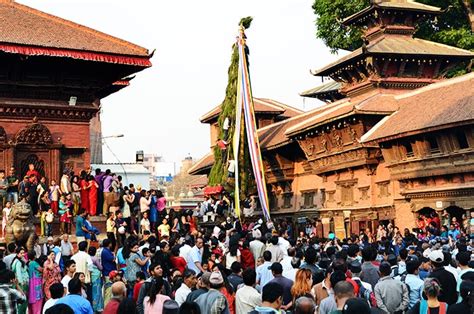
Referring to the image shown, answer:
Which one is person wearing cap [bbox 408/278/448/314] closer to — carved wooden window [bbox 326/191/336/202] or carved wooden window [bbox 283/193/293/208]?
carved wooden window [bbox 326/191/336/202]

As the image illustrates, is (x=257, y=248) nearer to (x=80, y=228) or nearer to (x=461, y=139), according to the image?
(x=80, y=228)

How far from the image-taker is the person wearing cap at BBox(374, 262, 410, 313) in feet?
32.1

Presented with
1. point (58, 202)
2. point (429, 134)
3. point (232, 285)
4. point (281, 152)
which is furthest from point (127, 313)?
point (281, 152)

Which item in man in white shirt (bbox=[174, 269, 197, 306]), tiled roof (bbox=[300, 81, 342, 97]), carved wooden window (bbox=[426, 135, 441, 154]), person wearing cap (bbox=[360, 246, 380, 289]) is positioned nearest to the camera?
man in white shirt (bbox=[174, 269, 197, 306])

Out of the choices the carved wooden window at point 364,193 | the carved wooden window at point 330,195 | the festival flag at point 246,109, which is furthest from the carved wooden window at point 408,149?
the festival flag at point 246,109

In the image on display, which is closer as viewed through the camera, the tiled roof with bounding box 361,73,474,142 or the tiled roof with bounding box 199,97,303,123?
the tiled roof with bounding box 361,73,474,142

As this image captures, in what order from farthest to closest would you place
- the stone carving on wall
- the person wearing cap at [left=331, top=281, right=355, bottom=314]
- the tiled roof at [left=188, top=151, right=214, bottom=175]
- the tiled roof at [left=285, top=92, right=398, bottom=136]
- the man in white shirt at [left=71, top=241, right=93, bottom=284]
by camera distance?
the tiled roof at [left=188, top=151, right=214, bottom=175] < the tiled roof at [left=285, top=92, right=398, bottom=136] < the stone carving on wall < the man in white shirt at [left=71, top=241, right=93, bottom=284] < the person wearing cap at [left=331, top=281, right=355, bottom=314]

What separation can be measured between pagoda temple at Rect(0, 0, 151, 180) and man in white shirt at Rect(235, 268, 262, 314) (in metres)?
15.5

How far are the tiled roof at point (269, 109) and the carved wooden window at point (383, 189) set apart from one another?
16105 millimetres

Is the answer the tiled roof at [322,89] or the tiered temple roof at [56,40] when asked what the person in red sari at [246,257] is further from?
the tiled roof at [322,89]

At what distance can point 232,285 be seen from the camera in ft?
35.0

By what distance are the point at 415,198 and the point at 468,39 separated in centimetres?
1443

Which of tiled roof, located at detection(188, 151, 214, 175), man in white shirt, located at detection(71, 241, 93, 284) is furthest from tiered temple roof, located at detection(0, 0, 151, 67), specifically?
tiled roof, located at detection(188, 151, 214, 175)

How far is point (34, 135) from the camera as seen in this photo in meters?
24.4
